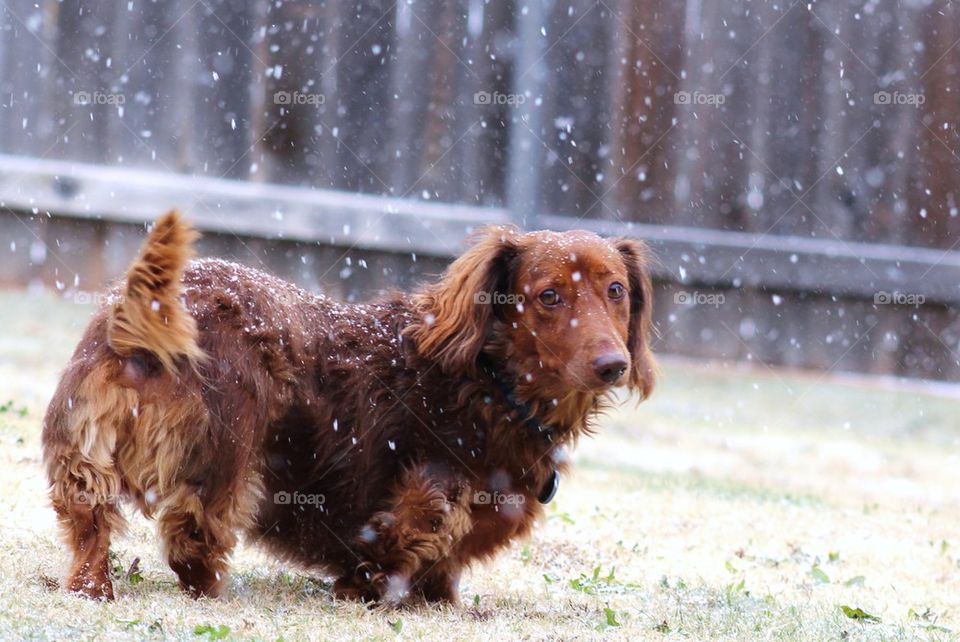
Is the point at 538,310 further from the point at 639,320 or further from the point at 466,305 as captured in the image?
the point at 639,320

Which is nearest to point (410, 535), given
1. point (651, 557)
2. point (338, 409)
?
point (338, 409)

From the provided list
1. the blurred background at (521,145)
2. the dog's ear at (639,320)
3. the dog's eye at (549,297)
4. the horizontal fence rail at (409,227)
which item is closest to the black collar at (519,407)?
the dog's eye at (549,297)

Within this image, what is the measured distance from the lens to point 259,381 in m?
4.02

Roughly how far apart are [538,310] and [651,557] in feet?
5.89

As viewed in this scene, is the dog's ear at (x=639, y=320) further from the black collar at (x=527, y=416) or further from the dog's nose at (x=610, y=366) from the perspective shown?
the dog's nose at (x=610, y=366)

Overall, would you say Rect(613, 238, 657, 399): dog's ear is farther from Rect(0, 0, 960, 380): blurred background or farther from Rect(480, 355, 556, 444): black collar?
Rect(0, 0, 960, 380): blurred background

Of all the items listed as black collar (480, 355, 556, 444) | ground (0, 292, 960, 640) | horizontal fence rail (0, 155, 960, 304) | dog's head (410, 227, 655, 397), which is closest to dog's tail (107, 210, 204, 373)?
ground (0, 292, 960, 640)

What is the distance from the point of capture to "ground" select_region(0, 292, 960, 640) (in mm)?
3877

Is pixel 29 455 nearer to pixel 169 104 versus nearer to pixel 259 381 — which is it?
pixel 259 381

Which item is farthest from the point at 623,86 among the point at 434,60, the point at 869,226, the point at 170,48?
the point at 170,48

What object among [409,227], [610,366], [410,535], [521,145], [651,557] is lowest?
[651,557]

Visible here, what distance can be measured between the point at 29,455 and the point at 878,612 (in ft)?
13.2

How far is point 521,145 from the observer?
28.3 feet

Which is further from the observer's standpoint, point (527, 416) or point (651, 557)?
point (651, 557)
